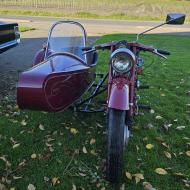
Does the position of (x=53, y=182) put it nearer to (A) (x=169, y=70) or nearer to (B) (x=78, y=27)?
(B) (x=78, y=27)

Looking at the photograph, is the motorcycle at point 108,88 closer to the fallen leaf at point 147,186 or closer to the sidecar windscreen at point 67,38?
the fallen leaf at point 147,186

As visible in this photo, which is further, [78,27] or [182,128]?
[78,27]

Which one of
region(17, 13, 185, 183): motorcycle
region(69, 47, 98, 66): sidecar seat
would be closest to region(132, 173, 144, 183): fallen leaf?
region(17, 13, 185, 183): motorcycle

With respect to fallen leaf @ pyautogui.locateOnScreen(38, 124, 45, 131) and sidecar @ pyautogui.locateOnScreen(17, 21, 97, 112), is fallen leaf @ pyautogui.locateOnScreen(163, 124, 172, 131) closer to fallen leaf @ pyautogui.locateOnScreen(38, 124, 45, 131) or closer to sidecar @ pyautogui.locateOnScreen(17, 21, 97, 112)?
sidecar @ pyautogui.locateOnScreen(17, 21, 97, 112)

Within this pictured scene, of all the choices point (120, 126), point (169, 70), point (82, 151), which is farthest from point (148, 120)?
point (169, 70)

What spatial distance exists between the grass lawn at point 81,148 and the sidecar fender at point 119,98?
0.77 m

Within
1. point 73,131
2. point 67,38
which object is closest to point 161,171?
point 73,131

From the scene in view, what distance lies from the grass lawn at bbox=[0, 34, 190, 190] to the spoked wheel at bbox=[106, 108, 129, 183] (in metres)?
0.17

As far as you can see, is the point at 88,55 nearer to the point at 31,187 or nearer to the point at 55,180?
the point at 55,180

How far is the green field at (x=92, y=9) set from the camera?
97.8 feet

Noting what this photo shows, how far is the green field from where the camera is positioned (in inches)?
1174

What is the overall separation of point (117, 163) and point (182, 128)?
1.80m


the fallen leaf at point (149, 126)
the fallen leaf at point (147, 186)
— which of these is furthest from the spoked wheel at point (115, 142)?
the fallen leaf at point (149, 126)

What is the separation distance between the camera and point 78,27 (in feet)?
19.8
